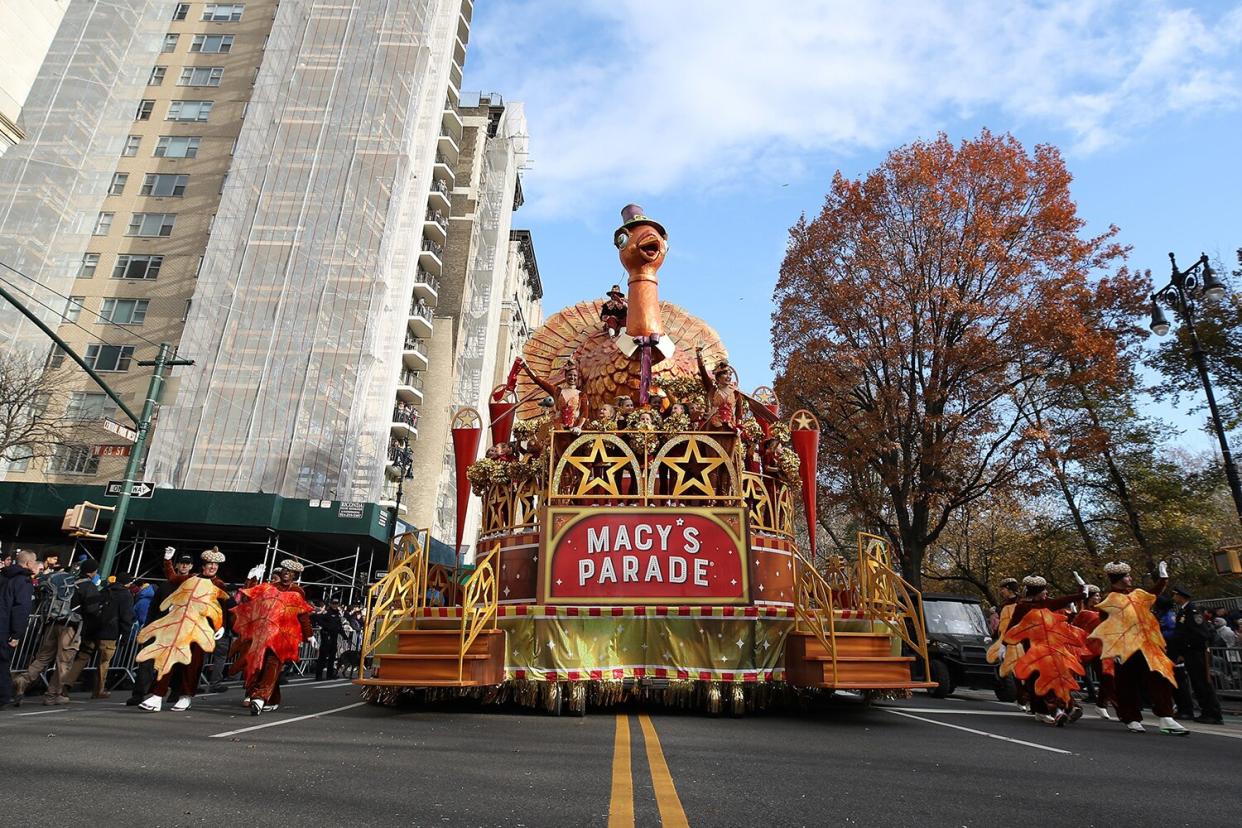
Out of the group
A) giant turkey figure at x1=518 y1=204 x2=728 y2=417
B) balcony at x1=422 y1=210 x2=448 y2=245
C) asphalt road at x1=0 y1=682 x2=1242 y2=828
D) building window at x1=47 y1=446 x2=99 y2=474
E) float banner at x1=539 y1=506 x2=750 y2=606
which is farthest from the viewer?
balcony at x1=422 y1=210 x2=448 y2=245

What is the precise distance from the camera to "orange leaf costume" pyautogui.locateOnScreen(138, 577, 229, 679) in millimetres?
7777

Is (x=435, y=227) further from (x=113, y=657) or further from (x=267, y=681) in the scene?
(x=267, y=681)

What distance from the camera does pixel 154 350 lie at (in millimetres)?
32312

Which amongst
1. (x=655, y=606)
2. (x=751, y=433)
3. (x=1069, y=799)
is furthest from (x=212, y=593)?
(x=1069, y=799)

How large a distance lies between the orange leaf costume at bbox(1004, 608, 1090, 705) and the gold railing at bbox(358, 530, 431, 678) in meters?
7.39

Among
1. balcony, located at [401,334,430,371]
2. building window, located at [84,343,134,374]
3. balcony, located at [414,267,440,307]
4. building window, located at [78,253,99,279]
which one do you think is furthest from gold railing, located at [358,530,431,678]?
building window, located at [78,253,99,279]

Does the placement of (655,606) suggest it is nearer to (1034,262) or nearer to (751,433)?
(751,433)

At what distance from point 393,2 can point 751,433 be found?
1291 inches

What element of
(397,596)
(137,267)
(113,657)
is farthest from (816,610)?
(137,267)

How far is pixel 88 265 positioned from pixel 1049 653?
133 feet

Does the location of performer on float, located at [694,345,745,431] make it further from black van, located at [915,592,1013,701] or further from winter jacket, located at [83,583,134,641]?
winter jacket, located at [83,583,134,641]

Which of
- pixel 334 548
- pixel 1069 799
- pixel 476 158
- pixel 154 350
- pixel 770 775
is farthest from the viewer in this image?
pixel 476 158

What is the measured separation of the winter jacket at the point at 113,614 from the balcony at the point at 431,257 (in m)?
29.6

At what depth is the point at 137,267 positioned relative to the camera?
33.5 meters
